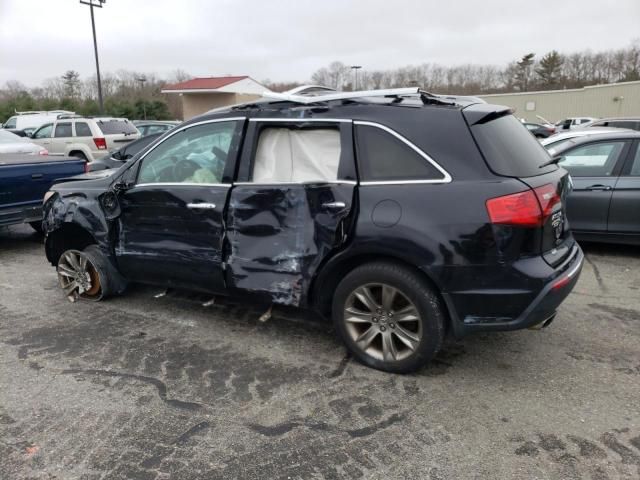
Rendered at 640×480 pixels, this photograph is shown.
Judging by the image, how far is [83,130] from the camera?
1589cm

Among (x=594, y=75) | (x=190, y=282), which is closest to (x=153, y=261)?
(x=190, y=282)

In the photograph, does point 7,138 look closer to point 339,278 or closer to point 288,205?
point 288,205

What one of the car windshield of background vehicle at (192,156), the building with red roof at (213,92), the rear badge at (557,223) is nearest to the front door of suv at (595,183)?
the rear badge at (557,223)

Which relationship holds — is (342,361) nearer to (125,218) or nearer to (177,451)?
(177,451)

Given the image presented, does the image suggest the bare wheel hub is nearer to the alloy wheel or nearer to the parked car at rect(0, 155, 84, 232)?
the alloy wheel

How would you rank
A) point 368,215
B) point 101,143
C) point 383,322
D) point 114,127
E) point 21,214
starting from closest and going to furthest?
point 368,215, point 383,322, point 21,214, point 101,143, point 114,127

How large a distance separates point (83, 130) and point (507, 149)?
51.1 feet

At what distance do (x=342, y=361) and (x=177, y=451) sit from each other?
1.38 m

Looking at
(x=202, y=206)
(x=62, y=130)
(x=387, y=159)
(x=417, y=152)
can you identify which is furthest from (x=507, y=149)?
(x=62, y=130)

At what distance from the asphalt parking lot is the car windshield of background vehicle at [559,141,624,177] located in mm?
2123

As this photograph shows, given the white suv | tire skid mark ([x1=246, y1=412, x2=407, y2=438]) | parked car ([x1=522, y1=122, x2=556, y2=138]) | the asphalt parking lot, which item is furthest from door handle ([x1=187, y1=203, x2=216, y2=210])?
parked car ([x1=522, y1=122, x2=556, y2=138])

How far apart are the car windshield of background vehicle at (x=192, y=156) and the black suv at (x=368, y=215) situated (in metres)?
0.01

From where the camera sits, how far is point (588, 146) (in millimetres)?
6281

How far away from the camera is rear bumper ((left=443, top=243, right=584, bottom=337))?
3.04 metres
